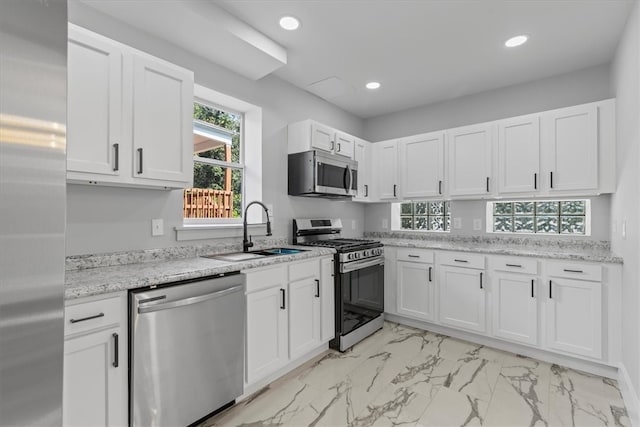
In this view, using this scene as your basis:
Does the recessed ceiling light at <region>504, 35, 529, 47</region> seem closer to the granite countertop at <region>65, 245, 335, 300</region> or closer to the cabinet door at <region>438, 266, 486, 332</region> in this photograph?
the cabinet door at <region>438, 266, 486, 332</region>

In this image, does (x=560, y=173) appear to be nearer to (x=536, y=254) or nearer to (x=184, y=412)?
(x=536, y=254)

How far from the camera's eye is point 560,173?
284 centimetres

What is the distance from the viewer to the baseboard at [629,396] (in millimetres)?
1848

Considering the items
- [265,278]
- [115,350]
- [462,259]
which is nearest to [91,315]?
[115,350]

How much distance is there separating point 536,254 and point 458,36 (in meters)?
1.99

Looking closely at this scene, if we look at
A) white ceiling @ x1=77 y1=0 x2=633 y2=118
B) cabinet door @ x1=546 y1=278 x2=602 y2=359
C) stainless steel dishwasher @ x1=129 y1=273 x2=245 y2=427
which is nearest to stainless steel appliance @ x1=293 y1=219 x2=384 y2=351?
stainless steel dishwasher @ x1=129 y1=273 x2=245 y2=427

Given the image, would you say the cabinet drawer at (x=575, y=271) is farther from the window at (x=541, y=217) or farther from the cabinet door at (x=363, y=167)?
the cabinet door at (x=363, y=167)

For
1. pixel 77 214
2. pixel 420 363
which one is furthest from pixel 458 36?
pixel 77 214

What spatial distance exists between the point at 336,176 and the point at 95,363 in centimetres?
260

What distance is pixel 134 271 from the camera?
179 cm

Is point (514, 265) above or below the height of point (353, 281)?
above

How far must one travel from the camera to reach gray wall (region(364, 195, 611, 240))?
291 cm

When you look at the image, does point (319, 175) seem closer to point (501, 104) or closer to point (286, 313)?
point (286, 313)

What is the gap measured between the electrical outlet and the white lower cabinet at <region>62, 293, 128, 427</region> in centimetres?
80
